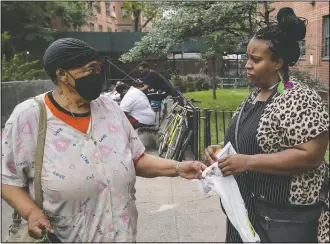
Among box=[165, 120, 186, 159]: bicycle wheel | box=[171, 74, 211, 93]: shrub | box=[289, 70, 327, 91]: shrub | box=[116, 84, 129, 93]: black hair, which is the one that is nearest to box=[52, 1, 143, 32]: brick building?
box=[171, 74, 211, 93]: shrub

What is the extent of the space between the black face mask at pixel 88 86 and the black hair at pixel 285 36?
0.95 metres

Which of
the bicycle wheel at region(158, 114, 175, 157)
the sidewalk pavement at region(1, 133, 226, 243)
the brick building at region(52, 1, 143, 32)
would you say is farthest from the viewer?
the brick building at region(52, 1, 143, 32)

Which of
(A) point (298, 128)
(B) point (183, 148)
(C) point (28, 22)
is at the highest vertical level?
(C) point (28, 22)

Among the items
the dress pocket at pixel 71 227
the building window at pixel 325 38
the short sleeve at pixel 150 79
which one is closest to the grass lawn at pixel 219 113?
the short sleeve at pixel 150 79

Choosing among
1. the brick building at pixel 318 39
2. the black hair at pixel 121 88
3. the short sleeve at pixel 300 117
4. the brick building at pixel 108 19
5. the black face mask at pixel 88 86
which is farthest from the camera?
the brick building at pixel 108 19

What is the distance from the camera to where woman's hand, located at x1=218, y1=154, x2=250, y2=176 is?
6.85 ft

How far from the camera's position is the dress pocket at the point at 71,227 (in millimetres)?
2125

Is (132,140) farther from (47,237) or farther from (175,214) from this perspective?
Answer: (175,214)

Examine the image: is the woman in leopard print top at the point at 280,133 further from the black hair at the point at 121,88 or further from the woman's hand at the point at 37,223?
the black hair at the point at 121,88

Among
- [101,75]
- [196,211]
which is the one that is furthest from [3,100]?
[101,75]

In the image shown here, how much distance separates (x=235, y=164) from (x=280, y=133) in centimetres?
28

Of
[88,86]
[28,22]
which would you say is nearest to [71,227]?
[88,86]

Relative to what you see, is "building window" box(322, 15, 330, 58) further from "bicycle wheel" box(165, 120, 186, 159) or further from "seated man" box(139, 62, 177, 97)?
"bicycle wheel" box(165, 120, 186, 159)

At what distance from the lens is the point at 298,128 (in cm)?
203
